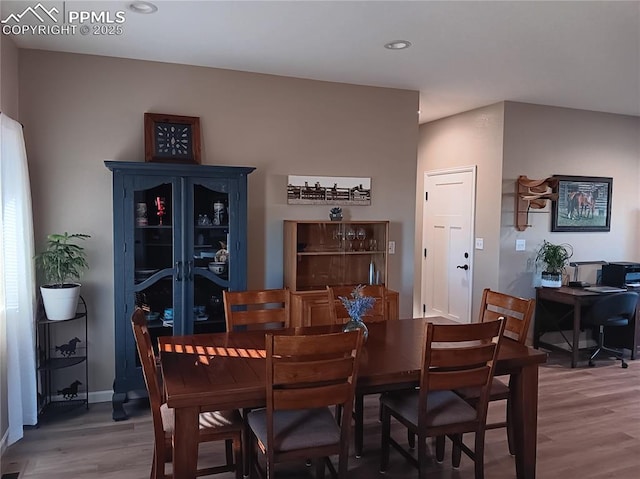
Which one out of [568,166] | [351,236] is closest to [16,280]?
[351,236]

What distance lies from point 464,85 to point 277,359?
11.3ft

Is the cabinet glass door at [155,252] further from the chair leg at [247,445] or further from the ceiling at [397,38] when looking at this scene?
the chair leg at [247,445]

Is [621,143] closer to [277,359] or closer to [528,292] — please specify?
[528,292]

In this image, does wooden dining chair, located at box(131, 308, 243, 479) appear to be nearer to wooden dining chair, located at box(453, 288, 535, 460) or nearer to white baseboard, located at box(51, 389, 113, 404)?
wooden dining chair, located at box(453, 288, 535, 460)

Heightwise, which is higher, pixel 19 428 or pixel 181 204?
pixel 181 204

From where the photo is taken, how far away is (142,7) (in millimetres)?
2816

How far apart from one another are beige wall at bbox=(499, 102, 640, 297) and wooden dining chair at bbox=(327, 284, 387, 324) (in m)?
2.23

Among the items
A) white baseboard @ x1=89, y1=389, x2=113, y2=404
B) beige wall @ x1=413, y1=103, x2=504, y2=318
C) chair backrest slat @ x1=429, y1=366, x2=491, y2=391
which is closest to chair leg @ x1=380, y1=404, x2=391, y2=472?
chair backrest slat @ x1=429, y1=366, x2=491, y2=391

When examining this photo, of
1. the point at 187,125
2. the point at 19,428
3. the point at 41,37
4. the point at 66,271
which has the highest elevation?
the point at 41,37

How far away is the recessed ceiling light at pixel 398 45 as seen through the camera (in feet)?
11.1

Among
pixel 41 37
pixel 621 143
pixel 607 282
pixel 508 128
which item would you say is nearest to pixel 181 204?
pixel 41 37

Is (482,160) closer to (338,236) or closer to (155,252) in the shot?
(338,236)

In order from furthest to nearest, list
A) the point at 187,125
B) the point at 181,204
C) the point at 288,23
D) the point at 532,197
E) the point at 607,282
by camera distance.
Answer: the point at 607,282 → the point at 532,197 → the point at 187,125 → the point at 181,204 → the point at 288,23

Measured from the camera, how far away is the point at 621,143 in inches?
226
